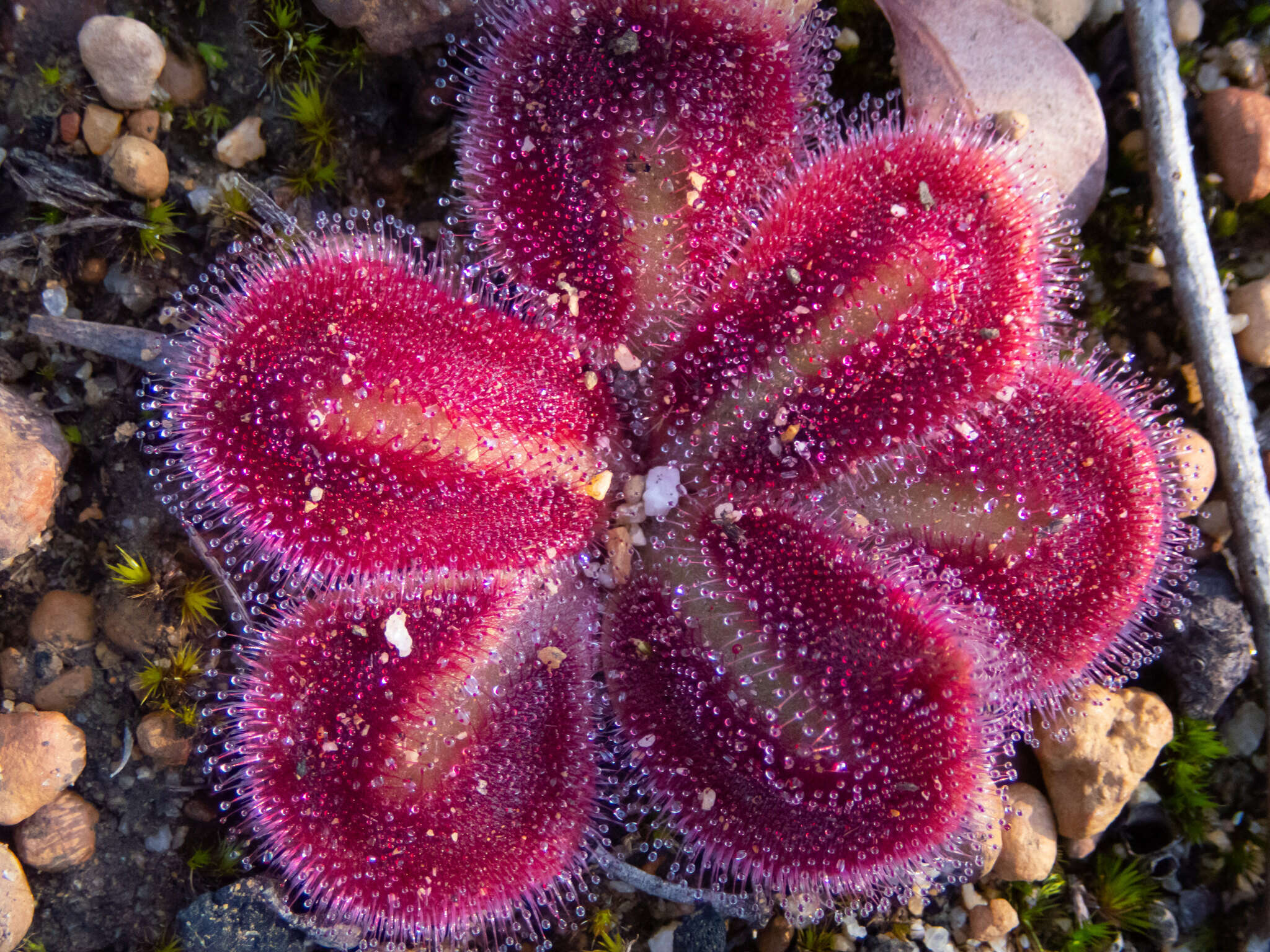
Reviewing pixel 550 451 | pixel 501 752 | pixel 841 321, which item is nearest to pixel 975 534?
pixel 841 321

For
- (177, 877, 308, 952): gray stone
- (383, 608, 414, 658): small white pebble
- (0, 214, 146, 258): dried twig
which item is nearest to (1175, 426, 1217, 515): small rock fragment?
(383, 608, 414, 658): small white pebble

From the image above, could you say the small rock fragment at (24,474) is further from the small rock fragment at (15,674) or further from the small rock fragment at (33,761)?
the small rock fragment at (33,761)

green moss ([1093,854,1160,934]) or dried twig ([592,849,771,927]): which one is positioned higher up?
green moss ([1093,854,1160,934])

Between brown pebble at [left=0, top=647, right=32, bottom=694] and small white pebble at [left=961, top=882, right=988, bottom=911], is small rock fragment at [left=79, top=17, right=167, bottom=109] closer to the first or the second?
brown pebble at [left=0, top=647, right=32, bottom=694]

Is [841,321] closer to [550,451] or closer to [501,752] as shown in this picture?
[550,451]

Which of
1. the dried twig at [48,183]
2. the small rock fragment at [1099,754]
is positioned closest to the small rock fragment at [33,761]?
the dried twig at [48,183]

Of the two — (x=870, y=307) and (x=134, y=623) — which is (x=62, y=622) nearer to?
(x=134, y=623)
